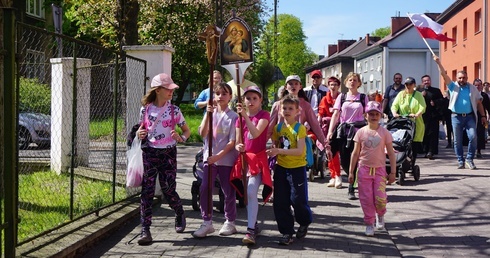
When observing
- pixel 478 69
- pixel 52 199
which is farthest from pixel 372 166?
pixel 478 69

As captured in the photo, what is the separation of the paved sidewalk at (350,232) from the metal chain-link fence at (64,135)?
2.52 ft

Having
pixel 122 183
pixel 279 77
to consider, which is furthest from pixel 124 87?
pixel 279 77

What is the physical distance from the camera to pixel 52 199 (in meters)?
8.65

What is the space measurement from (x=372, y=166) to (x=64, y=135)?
575 centimetres

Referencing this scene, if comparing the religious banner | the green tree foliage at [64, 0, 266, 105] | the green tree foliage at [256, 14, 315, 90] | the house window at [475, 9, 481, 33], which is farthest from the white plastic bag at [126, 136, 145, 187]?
the green tree foliage at [256, 14, 315, 90]

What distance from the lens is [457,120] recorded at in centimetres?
1391

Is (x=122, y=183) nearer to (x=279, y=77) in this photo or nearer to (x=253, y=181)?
(x=253, y=181)

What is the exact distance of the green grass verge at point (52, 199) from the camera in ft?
23.1

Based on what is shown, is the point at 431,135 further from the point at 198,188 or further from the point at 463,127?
the point at 198,188

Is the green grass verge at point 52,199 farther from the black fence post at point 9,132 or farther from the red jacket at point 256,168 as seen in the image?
the red jacket at point 256,168

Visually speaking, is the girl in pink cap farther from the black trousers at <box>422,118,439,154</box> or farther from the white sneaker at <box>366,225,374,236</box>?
the black trousers at <box>422,118,439,154</box>

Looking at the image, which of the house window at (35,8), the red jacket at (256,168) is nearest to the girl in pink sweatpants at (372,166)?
the red jacket at (256,168)

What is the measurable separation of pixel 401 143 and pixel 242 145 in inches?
227

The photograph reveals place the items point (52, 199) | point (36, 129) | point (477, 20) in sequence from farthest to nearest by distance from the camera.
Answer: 1. point (477, 20)
2. point (36, 129)
3. point (52, 199)
